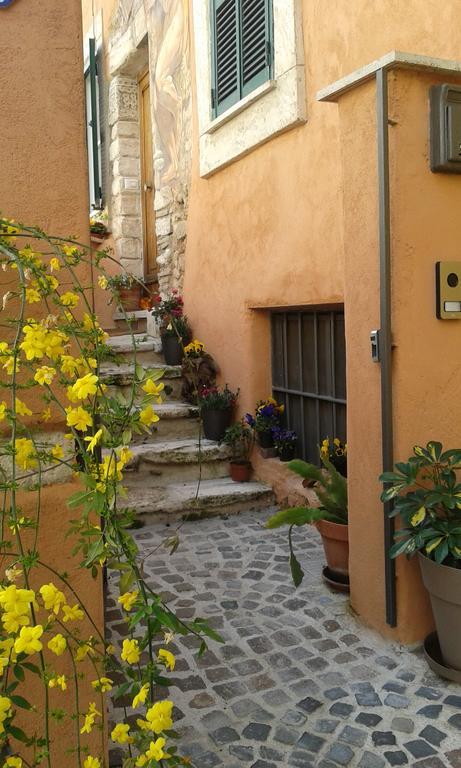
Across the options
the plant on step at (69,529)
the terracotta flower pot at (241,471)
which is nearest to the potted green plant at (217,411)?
the terracotta flower pot at (241,471)

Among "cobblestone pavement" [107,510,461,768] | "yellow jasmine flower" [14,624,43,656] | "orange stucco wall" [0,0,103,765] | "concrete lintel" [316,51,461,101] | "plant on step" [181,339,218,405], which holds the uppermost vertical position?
"concrete lintel" [316,51,461,101]

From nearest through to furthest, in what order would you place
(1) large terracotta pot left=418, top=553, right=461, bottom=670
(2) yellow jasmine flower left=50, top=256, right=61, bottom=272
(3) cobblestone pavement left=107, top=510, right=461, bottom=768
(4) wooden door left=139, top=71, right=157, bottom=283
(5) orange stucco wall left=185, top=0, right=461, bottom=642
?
(2) yellow jasmine flower left=50, top=256, right=61, bottom=272 → (3) cobblestone pavement left=107, top=510, right=461, bottom=768 → (1) large terracotta pot left=418, top=553, right=461, bottom=670 → (5) orange stucco wall left=185, top=0, right=461, bottom=642 → (4) wooden door left=139, top=71, right=157, bottom=283

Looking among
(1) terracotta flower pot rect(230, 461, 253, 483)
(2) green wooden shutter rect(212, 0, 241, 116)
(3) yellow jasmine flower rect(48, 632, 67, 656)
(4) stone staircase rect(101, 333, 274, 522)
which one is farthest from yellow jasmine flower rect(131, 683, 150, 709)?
(2) green wooden shutter rect(212, 0, 241, 116)

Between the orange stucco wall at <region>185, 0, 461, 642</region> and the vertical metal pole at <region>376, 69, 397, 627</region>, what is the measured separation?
0.11 feet

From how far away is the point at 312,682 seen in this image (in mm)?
2598

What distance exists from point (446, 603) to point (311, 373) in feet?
7.95

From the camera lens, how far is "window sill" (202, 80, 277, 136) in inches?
183

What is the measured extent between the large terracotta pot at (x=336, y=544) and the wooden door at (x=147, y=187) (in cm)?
525

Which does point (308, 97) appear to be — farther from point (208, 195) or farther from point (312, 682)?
point (312, 682)

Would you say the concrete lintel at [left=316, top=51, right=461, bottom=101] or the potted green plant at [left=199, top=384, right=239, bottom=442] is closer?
the concrete lintel at [left=316, top=51, right=461, bottom=101]

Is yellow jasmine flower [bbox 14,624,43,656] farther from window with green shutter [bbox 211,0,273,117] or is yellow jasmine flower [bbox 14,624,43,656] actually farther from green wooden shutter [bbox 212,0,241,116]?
green wooden shutter [bbox 212,0,241,116]

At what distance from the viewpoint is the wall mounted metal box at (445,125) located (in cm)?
260

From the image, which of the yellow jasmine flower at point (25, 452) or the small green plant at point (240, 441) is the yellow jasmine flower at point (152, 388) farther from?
the small green plant at point (240, 441)

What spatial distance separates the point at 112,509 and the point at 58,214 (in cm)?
81
